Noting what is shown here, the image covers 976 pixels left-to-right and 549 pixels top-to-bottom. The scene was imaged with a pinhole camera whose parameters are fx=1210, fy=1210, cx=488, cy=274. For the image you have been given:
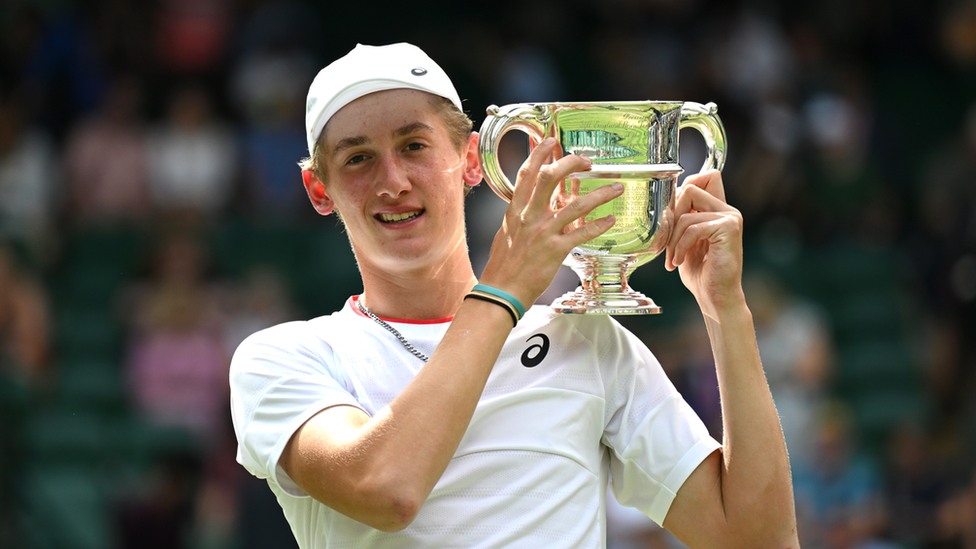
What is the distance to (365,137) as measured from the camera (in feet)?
7.17

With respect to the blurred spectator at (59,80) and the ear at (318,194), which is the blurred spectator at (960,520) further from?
the blurred spectator at (59,80)

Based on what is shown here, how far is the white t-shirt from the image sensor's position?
2086 millimetres

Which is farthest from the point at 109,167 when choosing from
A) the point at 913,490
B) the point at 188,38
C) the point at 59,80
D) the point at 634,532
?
the point at 913,490

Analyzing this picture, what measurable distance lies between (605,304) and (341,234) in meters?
5.83

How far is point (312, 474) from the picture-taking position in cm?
198

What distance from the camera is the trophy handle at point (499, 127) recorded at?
6.73ft

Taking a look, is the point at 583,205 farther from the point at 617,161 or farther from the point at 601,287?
the point at 601,287

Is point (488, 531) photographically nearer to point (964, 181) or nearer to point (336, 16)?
point (964, 181)

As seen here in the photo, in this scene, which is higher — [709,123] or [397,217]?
[709,123]

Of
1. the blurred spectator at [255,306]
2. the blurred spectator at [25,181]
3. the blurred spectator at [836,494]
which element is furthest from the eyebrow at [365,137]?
the blurred spectator at [25,181]

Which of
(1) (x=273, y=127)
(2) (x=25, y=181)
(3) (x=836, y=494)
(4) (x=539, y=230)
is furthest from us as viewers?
(1) (x=273, y=127)

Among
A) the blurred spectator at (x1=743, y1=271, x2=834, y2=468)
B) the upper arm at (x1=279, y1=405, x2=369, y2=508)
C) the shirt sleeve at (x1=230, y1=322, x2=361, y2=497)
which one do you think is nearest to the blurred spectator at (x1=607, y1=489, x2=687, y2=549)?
the blurred spectator at (x1=743, y1=271, x2=834, y2=468)

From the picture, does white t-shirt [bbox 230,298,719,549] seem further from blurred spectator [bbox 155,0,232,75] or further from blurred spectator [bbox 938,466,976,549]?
blurred spectator [bbox 155,0,232,75]

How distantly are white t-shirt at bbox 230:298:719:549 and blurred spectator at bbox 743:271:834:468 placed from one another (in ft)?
15.9
